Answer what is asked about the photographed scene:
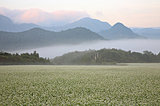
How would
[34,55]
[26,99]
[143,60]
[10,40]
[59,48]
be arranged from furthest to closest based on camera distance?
[59,48], [10,40], [143,60], [34,55], [26,99]

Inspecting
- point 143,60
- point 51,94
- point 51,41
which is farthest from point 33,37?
point 51,94

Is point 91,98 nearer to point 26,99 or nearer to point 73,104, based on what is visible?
point 73,104

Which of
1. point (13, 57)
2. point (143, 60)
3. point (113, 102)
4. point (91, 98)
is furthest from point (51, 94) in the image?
point (143, 60)

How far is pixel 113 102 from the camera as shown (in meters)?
6.89

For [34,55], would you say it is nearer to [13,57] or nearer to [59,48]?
[13,57]

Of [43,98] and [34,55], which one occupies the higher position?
[34,55]

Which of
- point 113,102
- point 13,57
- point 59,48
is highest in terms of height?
point 59,48

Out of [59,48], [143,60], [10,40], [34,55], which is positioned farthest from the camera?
[59,48]

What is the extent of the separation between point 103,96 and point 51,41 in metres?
194

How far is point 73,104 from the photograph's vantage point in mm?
6633

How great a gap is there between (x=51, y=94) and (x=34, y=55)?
40385 mm

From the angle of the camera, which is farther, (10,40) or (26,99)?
(10,40)

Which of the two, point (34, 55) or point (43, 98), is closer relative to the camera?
point (43, 98)

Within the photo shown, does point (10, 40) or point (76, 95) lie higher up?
point (10, 40)
